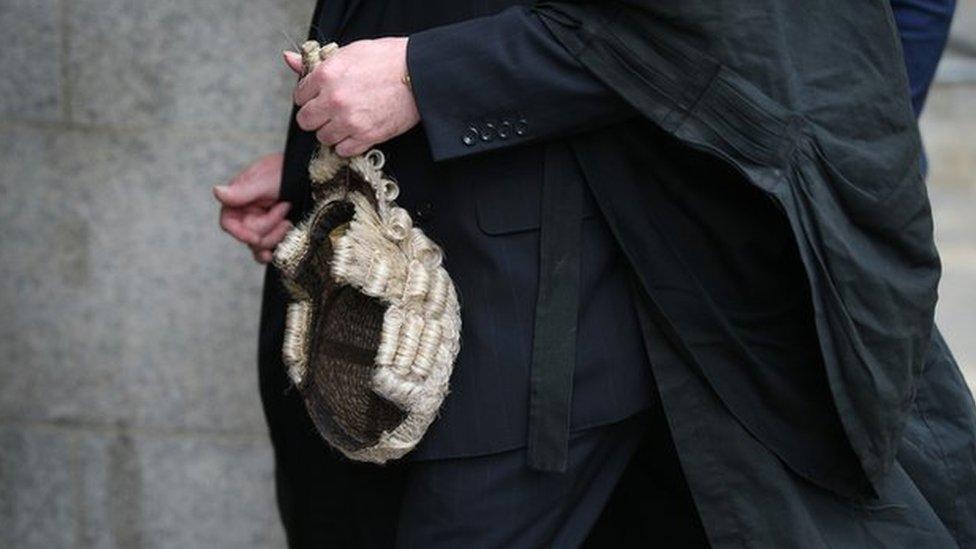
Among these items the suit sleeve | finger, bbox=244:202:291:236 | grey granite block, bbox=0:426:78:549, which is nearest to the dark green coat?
the suit sleeve

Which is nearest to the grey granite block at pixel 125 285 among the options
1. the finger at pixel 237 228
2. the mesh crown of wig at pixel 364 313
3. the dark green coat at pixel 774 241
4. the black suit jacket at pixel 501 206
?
the finger at pixel 237 228

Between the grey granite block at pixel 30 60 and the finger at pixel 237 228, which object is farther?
the grey granite block at pixel 30 60

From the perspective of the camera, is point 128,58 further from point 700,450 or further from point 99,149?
point 700,450

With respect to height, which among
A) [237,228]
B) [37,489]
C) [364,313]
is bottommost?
[37,489]

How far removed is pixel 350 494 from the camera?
2.63 m

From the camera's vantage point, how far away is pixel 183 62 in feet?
11.7

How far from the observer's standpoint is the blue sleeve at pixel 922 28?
292cm

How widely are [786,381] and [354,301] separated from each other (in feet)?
1.75

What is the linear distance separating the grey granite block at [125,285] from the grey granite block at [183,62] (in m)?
0.05

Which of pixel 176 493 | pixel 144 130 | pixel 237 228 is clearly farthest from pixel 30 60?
pixel 237 228

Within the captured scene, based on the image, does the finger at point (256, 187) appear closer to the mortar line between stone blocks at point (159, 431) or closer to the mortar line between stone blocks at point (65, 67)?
the mortar line between stone blocks at point (65, 67)

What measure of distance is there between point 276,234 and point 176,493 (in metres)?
1.17

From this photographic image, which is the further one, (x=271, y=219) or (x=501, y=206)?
(x=271, y=219)

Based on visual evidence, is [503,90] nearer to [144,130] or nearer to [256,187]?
[256,187]
